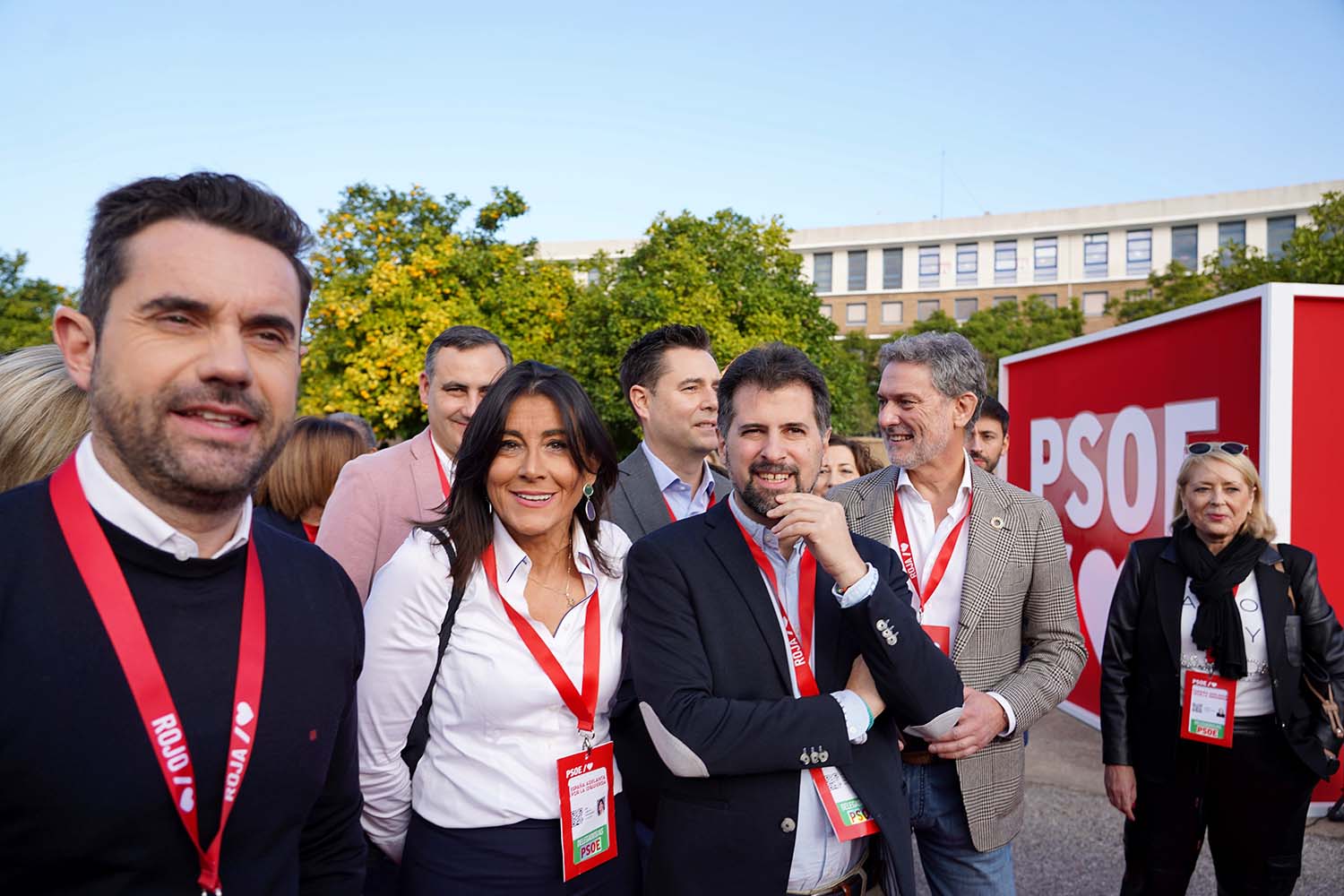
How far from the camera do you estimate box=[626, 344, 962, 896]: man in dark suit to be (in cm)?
203

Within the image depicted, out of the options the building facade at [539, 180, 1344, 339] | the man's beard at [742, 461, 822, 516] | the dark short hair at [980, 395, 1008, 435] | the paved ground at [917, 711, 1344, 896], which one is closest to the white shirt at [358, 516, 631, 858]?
the man's beard at [742, 461, 822, 516]

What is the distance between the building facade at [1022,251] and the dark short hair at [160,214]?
2130 inches

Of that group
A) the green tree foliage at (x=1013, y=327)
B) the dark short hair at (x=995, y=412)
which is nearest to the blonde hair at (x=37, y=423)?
the dark short hair at (x=995, y=412)

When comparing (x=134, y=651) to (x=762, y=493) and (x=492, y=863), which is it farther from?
(x=762, y=493)

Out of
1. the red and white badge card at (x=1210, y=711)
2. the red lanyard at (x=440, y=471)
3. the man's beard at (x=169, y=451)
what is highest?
the man's beard at (x=169, y=451)

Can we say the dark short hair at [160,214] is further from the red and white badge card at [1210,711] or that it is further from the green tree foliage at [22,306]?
the green tree foliage at [22,306]

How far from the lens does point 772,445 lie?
232 centimetres

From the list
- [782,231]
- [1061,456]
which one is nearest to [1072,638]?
[1061,456]

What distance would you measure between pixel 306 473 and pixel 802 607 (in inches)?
119

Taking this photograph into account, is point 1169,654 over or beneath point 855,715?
beneath

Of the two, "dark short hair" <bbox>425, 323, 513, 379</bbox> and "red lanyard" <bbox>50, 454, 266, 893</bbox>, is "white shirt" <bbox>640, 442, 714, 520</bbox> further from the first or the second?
"red lanyard" <bbox>50, 454, 266, 893</bbox>

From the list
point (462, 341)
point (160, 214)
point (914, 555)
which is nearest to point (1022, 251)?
point (462, 341)

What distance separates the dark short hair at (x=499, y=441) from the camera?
2367 mm

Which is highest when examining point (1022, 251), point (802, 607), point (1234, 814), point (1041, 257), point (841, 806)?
point (1022, 251)
